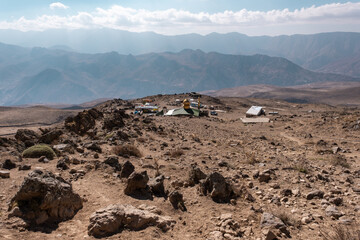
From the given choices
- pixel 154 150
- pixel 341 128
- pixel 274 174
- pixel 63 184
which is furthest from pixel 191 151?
pixel 341 128

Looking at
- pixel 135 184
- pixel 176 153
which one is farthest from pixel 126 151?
pixel 135 184

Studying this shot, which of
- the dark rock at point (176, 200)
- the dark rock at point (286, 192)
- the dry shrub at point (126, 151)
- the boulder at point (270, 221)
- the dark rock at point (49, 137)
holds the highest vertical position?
the boulder at point (270, 221)

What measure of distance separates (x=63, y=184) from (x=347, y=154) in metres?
13.0

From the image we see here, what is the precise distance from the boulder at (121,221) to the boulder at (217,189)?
1324mm

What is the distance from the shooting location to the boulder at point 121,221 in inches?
184

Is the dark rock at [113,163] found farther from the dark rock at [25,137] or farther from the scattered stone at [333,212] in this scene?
the scattered stone at [333,212]

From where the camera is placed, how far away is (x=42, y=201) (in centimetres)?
495

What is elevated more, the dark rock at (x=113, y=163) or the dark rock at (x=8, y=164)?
the dark rock at (x=8, y=164)

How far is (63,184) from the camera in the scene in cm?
548

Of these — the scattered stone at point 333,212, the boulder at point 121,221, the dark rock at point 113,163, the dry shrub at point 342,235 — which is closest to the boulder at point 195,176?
the boulder at point 121,221

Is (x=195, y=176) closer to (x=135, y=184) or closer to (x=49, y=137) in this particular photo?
(x=135, y=184)

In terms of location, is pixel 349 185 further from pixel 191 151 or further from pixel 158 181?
pixel 191 151

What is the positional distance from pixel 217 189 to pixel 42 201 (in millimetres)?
3476

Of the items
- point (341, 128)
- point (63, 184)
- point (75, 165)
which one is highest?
point (63, 184)
